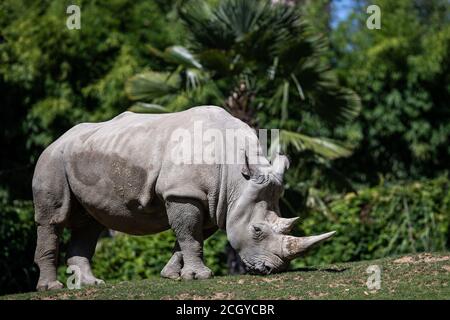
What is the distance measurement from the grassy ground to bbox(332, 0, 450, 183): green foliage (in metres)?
10.4

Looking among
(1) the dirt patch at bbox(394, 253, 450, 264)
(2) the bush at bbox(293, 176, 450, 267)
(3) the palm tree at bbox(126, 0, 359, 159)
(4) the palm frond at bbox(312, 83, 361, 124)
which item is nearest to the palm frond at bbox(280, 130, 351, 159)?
(3) the palm tree at bbox(126, 0, 359, 159)

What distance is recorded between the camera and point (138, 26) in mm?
21094

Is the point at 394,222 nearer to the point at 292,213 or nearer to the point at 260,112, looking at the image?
the point at 292,213

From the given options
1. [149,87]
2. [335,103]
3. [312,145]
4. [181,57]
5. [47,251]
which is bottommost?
[47,251]

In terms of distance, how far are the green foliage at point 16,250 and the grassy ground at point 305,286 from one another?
5.30 metres

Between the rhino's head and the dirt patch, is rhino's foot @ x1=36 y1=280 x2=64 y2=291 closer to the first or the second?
the rhino's head

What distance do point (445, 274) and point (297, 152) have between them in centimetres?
604

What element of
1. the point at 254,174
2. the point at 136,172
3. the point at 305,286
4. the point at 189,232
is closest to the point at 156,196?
the point at 136,172

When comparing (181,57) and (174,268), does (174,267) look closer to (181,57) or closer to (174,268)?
(174,268)

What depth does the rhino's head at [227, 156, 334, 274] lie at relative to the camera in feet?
30.0

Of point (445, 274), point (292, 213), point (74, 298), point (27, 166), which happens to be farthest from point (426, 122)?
point (74, 298)

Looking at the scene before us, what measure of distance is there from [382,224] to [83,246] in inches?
248

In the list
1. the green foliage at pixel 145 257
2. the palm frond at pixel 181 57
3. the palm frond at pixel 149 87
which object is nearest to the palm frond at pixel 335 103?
the palm frond at pixel 181 57

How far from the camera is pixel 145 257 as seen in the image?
1508cm
